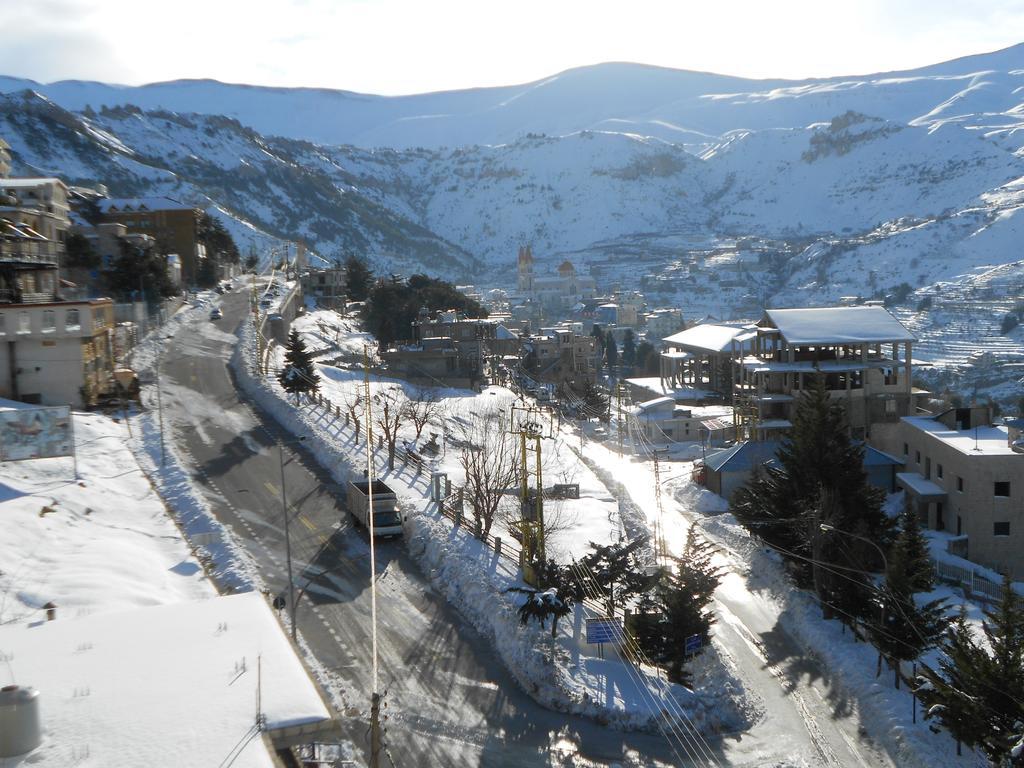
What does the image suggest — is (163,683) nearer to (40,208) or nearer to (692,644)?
(692,644)

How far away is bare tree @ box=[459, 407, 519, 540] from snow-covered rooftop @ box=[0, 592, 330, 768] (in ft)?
46.9

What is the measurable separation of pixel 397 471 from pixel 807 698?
19083 millimetres

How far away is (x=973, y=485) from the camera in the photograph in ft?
105

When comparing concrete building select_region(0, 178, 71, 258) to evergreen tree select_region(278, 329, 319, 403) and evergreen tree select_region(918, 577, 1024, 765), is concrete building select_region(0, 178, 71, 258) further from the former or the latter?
evergreen tree select_region(918, 577, 1024, 765)

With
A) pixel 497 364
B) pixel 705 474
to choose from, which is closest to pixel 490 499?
pixel 705 474

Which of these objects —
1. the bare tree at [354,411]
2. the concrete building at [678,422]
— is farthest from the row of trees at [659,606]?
the concrete building at [678,422]

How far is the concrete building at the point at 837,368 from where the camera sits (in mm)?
45281

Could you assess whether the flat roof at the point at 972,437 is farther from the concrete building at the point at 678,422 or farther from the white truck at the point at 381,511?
the white truck at the point at 381,511

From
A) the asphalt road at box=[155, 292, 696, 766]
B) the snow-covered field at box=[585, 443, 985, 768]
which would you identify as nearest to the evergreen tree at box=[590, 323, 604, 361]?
the snow-covered field at box=[585, 443, 985, 768]

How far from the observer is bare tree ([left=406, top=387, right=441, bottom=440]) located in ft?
146

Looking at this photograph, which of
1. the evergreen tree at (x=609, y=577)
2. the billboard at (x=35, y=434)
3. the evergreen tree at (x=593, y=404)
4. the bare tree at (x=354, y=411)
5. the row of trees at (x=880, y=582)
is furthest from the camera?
the evergreen tree at (x=593, y=404)

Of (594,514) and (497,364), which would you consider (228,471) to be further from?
(497,364)

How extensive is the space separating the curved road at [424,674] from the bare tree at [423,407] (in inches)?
438

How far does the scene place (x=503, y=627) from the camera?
2253 cm
